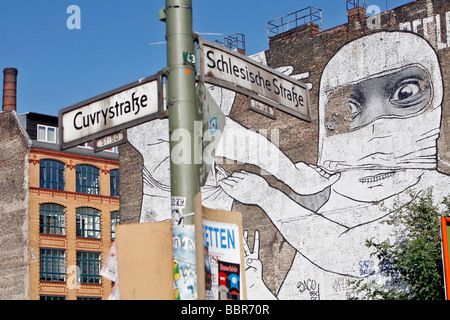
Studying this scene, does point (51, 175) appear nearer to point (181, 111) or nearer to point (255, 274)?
point (255, 274)

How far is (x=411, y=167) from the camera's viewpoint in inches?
1026

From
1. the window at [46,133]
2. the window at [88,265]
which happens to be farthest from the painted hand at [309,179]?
the window at [46,133]

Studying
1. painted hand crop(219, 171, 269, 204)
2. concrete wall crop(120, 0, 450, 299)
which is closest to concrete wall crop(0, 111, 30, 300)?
concrete wall crop(120, 0, 450, 299)

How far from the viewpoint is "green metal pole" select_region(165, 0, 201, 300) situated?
5793mm

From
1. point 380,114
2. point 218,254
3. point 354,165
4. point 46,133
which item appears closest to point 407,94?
point 380,114

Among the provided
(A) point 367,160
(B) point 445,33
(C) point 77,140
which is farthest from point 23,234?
(C) point 77,140

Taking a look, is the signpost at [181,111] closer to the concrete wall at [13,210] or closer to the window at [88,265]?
the concrete wall at [13,210]

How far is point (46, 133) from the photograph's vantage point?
54344mm

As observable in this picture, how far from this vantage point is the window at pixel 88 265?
53406mm

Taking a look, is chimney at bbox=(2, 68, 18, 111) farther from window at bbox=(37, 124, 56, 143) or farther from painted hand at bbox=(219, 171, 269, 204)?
painted hand at bbox=(219, 171, 269, 204)

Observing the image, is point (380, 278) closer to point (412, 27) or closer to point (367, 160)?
point (367, 160)

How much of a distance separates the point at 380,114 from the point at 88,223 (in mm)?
32422

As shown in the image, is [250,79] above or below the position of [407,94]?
below

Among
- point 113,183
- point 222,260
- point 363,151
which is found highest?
point 113,183
